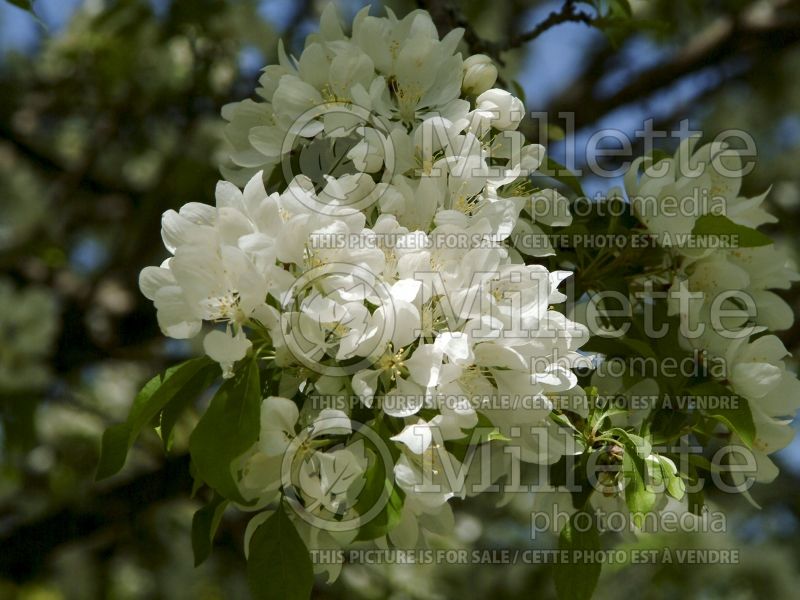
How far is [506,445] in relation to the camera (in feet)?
4.54

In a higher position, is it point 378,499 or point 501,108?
point 501,108

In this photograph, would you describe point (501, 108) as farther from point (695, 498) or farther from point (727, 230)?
point (695, 498)

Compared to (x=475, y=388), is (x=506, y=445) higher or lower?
lower

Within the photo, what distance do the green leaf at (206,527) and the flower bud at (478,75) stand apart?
768 millimetres

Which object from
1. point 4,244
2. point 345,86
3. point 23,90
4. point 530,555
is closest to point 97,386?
point 4,244

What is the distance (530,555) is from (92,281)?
2.55 metres

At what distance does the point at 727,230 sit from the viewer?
1.45 meters

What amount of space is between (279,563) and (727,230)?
0.83m

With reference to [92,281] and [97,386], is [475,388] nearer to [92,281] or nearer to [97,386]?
[92,281]

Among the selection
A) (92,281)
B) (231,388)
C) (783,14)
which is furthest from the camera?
(92,281)

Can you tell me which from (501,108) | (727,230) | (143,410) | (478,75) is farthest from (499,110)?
(143,410)

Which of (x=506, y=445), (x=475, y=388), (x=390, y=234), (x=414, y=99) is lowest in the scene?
(x=506, y=445)

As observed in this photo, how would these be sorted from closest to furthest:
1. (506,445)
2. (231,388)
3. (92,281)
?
(231,388), (506,445), (92,281)

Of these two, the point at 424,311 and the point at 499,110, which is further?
the point at 499,110
